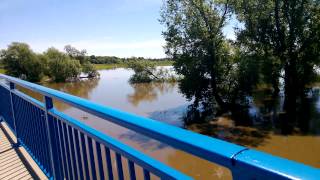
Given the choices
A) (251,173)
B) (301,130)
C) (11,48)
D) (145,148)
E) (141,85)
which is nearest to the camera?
(251,173)

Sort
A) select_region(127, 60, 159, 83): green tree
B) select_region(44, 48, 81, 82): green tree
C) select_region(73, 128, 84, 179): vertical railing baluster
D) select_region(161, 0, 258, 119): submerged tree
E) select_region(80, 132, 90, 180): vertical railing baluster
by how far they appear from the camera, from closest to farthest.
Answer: select_region(80, 132, 90, 180): vertical railing baluster → select_region(73, 128, 84, 179): vertical railing baluster → select_region(161, 0, 258, 119): submerged tree → select_region(127, 60, 159, 83): green tree → select_region(44, 48, 81, 82): green tree

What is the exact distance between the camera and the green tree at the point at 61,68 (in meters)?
52.5

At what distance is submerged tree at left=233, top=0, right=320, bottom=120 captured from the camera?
19.2 meters

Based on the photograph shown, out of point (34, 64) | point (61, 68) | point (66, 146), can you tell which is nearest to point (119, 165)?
point (66, 146)

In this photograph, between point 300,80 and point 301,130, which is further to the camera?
point 300,80

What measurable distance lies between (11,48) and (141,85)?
1093 inches

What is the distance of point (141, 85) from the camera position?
120ft

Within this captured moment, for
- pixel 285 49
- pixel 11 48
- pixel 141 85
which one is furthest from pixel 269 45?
pixel 11 48

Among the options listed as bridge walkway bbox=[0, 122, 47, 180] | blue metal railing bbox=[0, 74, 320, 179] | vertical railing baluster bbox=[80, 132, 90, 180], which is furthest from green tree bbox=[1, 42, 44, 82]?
vertical railing baluster bbox=[80, 132, 90, 180]

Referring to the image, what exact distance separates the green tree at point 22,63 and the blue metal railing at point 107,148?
51.5 metres

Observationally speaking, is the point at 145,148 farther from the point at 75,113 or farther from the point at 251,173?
the point at 251,173

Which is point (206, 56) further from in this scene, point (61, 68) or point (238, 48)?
point (61, 68)

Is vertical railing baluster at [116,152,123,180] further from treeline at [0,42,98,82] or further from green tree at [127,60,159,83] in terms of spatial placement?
treeline at [0,42,98,82]

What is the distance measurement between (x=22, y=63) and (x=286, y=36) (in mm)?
43594
